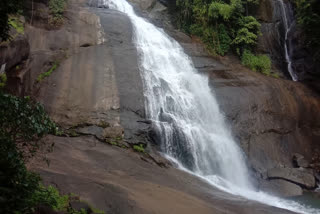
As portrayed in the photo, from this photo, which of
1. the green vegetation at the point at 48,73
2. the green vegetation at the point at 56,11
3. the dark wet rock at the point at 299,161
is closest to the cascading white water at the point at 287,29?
the dark wet rock at the point at 299,161

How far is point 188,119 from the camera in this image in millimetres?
13594

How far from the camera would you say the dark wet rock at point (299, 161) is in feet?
46.3

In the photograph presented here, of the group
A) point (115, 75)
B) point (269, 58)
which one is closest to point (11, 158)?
point (115, 75)

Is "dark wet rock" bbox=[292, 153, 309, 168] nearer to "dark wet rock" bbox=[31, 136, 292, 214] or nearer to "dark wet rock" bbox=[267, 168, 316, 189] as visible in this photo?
"dark wet rock" bbox=[267, 168, 316, 189]

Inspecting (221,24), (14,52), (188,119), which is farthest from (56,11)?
(221,24)

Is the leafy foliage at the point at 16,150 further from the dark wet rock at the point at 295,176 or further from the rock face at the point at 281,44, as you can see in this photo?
the rock face at the point at 281,44

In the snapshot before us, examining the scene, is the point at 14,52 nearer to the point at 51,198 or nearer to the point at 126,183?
the point at 126,183

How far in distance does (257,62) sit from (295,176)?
8.44 metres

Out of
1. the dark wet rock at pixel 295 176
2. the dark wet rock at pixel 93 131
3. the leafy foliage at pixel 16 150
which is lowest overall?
the dark wet rock at pixel 295 176

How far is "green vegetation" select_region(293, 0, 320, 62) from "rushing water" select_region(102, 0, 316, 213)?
22.2ft

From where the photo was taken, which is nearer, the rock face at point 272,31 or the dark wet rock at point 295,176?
the dark wet rock at point 295,176

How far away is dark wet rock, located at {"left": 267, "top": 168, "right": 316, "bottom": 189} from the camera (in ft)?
40.7

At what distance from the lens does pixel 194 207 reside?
22.5 ft

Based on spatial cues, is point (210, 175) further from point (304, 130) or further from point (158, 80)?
point (304, 130)
